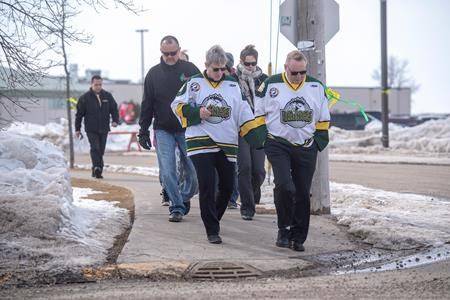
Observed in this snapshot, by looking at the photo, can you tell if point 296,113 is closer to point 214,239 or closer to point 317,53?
point 214,239

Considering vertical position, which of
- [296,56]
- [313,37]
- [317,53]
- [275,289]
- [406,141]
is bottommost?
[275,289]

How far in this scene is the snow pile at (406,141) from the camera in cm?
2469

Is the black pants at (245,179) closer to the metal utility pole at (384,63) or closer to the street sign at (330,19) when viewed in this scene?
the street sign at (330,19)

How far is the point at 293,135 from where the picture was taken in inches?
298

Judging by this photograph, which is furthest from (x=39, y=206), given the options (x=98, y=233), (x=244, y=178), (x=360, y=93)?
(x=360, y=93)

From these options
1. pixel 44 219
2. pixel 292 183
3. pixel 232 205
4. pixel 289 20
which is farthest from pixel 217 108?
pixel 232 205

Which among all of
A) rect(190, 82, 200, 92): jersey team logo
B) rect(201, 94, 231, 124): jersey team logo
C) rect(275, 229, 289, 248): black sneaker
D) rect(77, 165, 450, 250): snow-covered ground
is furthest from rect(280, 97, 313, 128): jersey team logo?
rect(77, 165, 450, 250): snow-covered ground

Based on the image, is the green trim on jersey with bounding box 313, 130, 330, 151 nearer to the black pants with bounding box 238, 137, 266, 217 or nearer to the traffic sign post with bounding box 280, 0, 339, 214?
the black pants with bounding box 238, 137, 266, 217

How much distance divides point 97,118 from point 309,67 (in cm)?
654

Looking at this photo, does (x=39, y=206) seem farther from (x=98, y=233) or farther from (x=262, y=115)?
(x=262, y=115)

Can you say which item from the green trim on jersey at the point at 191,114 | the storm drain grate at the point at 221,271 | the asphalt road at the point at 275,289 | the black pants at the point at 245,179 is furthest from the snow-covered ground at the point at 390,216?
the green trim on jersey at the point at 191,114

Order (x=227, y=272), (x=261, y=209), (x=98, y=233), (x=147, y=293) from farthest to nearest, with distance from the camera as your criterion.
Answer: (x=261, y=209), (x=98, y=233), (x=227, y=272), (x=147, y=293)

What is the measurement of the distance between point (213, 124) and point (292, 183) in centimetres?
97

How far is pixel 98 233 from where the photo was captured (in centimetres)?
795
